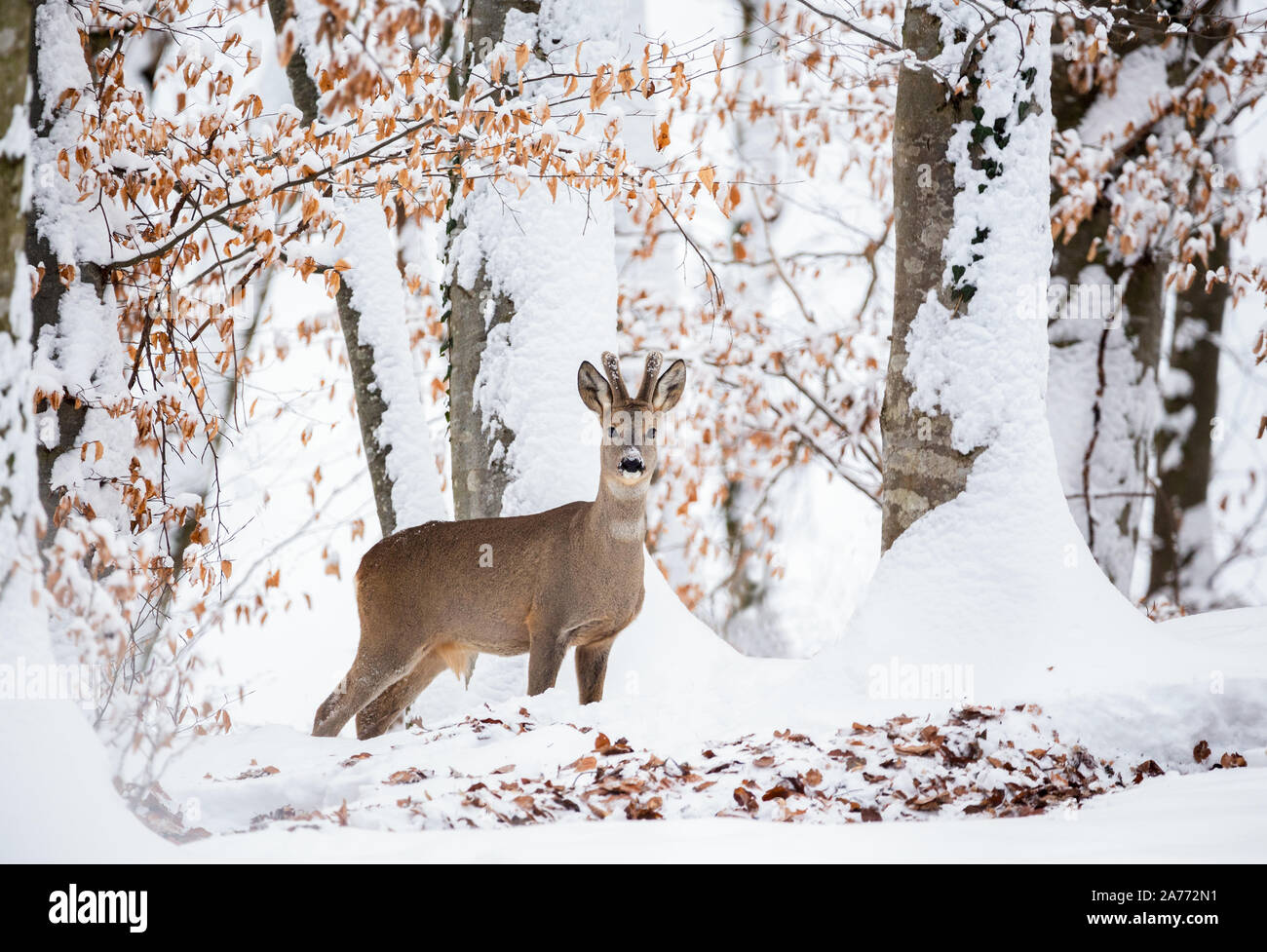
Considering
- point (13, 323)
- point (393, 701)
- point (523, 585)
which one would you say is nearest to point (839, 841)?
point (13, 323)

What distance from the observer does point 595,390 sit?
6.81m

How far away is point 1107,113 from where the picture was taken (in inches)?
440

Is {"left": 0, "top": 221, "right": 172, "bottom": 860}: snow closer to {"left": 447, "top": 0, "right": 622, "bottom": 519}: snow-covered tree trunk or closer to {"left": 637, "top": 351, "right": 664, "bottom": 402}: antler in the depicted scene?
{"left": 637, "top": 351, "right": 664, "bottom": 402}: antler

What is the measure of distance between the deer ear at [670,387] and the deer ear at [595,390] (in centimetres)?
25

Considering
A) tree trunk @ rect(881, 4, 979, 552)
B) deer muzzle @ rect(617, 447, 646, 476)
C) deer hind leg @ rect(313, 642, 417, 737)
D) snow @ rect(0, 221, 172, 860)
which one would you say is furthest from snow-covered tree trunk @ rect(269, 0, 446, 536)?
snow @ rect(0, 221, 172, 860)

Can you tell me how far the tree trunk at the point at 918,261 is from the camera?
21.3ft

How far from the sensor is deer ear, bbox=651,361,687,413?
6758 mm

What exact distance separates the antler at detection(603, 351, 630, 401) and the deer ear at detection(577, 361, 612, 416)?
39mm

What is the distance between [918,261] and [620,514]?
2.07m

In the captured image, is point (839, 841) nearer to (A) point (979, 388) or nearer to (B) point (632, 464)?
(B) point (632, 464)

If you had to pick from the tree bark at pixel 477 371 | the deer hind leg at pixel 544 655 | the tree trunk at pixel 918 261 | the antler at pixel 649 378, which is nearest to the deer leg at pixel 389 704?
the deer hind leg at pixel 544 655

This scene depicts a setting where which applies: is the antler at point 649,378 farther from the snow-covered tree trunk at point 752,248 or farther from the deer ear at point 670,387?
the snow-covered tree trunk at point 752,248

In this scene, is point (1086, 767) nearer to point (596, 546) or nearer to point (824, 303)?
point (596, 546)
